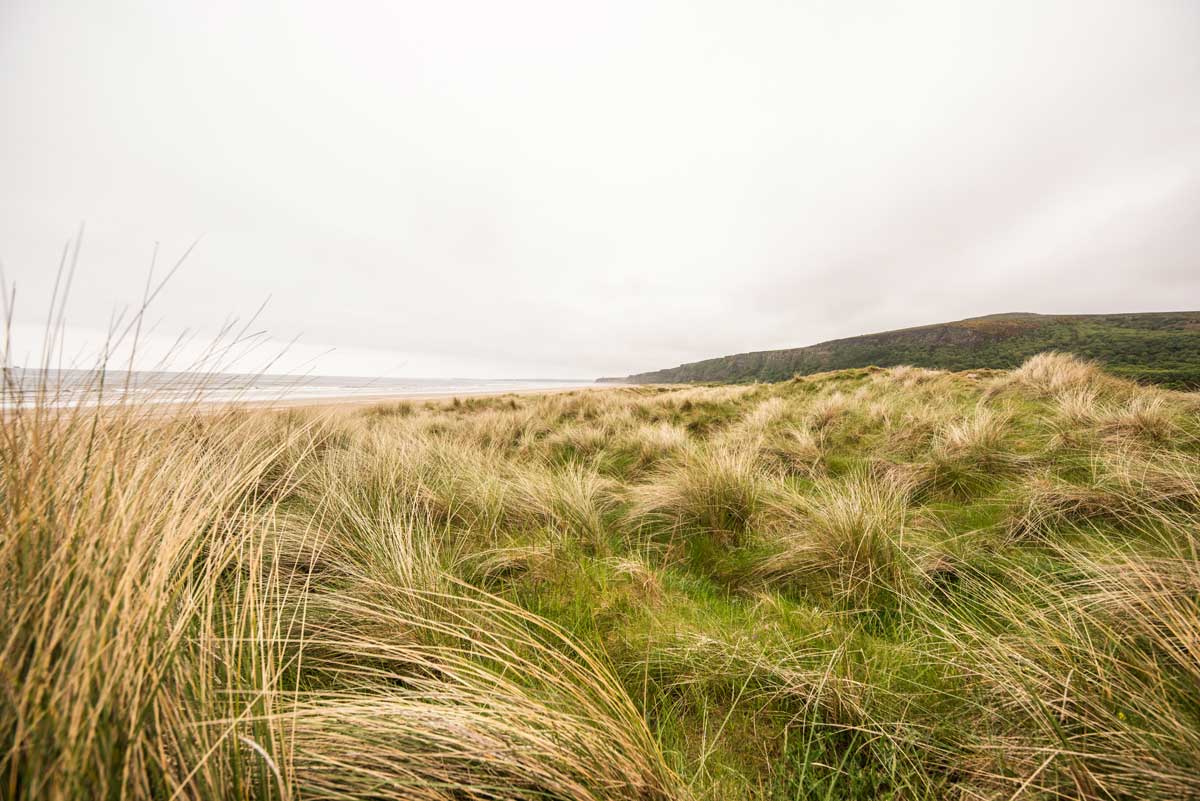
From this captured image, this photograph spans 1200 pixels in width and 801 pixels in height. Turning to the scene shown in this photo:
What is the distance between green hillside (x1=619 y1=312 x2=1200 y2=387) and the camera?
11.2 metres

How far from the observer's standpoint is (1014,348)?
2698 cm

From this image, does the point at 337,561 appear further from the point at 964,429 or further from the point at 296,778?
the point at 964,429

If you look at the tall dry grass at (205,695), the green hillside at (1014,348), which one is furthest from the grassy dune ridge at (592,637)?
the green hillside at (1014,348)

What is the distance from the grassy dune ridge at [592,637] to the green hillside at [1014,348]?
7675 mm

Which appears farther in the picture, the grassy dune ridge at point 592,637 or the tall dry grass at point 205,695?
the grassy dune ridge at point 592,637

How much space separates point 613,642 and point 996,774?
3.48 ft

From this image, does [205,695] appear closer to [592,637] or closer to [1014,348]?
[592,637]

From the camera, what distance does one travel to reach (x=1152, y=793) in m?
0.75

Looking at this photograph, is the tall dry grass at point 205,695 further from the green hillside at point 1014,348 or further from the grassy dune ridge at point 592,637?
the green hillside at point 1014,348

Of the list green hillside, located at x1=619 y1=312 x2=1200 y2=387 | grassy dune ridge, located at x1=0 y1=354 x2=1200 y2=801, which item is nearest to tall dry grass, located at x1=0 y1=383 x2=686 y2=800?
grassy dune ridge, located at x1=0 y1=354 x2=1200 y2=801

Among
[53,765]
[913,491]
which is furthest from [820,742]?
[913,491]

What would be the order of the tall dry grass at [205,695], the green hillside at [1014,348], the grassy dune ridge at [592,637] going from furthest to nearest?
1. the green hillside at [1014,348]
2. the grassy dune ridge at [592,637]
3. the tall dry grass at [205,695]

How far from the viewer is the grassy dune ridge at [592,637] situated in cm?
71

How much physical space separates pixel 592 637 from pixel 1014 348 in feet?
133
